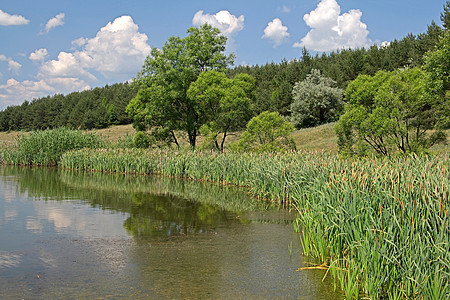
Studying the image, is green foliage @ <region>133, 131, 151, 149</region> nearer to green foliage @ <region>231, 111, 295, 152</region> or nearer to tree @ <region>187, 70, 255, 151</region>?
tree @ <region>187, 70, 255, 151</region>

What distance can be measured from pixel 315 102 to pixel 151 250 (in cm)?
4101

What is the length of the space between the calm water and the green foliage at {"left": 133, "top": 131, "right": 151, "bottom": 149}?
1621cm

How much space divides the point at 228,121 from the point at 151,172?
669 cm

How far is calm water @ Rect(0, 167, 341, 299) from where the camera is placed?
20.7 ft

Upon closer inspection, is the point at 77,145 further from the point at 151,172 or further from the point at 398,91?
the point at 398,91

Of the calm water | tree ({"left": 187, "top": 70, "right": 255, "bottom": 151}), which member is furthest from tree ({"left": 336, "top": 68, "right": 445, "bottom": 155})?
tree ({"left": 187, "top": 70, "right": 255, "bottom": 151})

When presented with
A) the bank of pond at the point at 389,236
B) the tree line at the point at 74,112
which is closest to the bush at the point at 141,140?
the bank of pond at the point at 389,236

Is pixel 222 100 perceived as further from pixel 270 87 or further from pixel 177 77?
pixel 270 87

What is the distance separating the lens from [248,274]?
23.0 feet

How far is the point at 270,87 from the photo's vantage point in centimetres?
6078

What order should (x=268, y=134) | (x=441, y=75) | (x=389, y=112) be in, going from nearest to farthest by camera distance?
(x=389, y=112)
(x=441, y=75)
(x=268, y=134)

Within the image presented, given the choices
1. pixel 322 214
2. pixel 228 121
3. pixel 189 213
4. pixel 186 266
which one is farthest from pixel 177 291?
pixel 228 121

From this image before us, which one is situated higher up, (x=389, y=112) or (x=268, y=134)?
(x=389, y=112)

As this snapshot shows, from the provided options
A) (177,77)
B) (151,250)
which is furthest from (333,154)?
(177,77)
